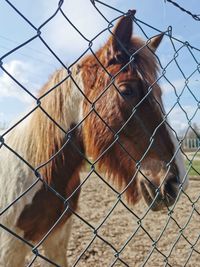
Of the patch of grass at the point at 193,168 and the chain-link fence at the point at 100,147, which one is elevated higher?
the chain-link fence at the point at 100,147

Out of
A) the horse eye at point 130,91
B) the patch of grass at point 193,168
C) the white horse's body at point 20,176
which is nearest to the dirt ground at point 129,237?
the patch of grass at point 193,168

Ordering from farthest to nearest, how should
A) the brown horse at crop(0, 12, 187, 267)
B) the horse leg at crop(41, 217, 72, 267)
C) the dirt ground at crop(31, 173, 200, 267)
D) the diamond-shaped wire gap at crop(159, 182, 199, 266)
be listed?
1. the diamond-shaped wire gap at crop(159, 182, 199, 266)
2. the dirt ground at crop(31, 173, 200, 267)
3. the horse leg at crop(41, 217, 72, 267)
4. the brown horse at crop(0, 12, 187, 267)

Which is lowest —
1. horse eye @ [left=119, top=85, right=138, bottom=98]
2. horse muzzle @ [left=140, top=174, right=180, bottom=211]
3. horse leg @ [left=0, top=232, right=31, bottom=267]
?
horse muzzle @ [left=140, top=174, right=180, bottom=211]

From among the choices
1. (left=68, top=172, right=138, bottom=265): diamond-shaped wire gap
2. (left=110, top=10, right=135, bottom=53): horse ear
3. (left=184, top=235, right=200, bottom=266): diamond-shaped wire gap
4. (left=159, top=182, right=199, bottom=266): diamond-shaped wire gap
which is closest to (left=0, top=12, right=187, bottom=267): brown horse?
(left=110, top=10, right=135, bottom=53): horse ear

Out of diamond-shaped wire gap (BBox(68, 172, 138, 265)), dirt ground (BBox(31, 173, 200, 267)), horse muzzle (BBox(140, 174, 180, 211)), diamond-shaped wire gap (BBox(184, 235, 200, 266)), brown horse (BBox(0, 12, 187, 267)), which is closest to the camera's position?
horse muzzle (BBox(140, 174, 180, 211))

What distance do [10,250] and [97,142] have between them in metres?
0.98

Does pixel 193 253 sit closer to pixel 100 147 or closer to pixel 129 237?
pixel 129 237

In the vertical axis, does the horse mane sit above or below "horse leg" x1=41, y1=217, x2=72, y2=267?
above

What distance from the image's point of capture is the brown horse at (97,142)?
76.1 inches

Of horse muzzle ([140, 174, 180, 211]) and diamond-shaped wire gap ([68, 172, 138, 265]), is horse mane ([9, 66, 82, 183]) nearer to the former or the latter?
horse muzzle ([140, 174, 180, 211])

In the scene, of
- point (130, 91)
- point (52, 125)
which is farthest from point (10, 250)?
point (130, 91)

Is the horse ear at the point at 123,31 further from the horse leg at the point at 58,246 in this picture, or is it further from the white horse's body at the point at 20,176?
the horse leg at the point at 58,246

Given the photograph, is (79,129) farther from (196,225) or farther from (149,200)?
(196,225)

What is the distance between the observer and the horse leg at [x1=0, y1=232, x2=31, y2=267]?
7.75 ft
